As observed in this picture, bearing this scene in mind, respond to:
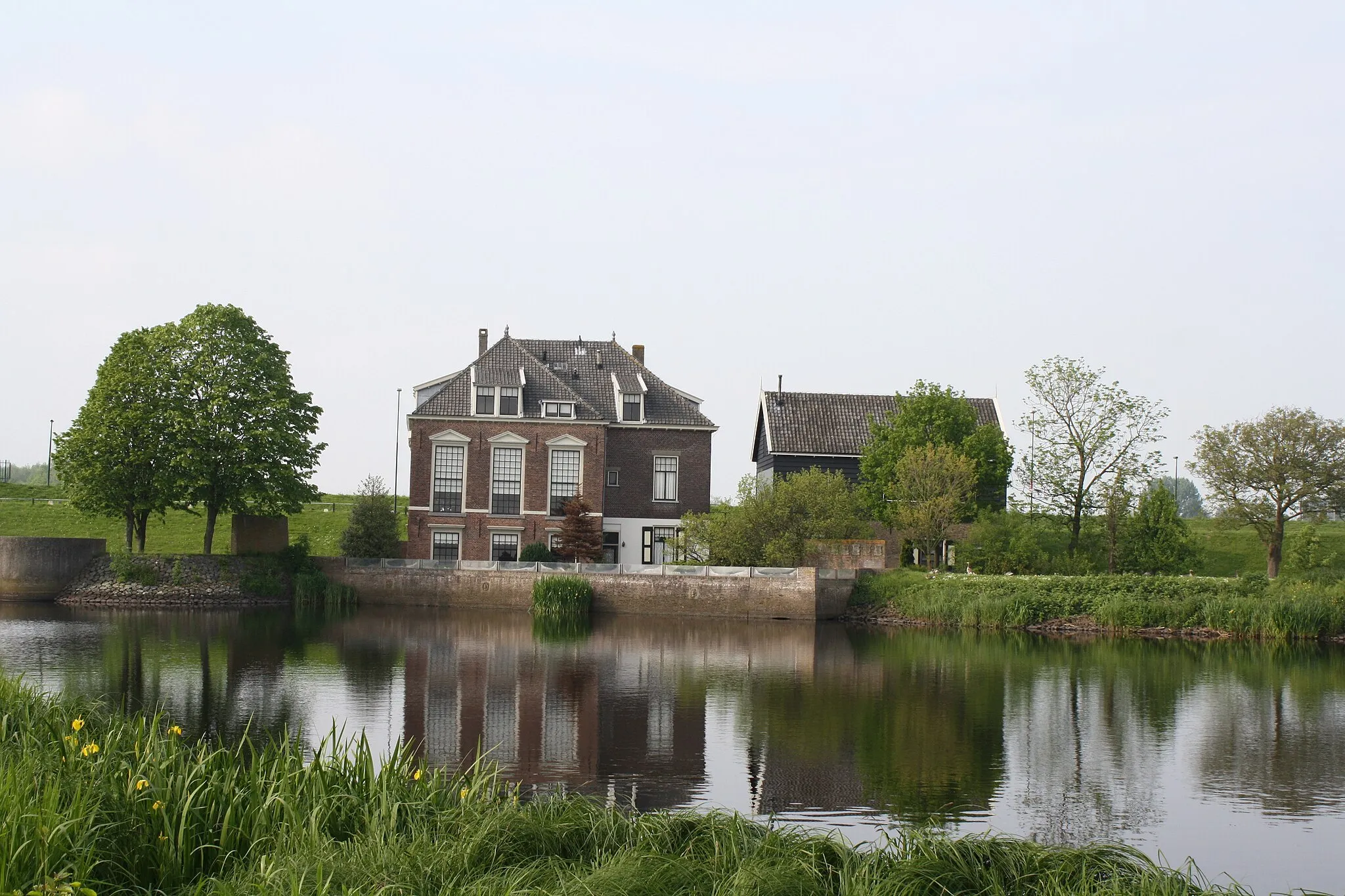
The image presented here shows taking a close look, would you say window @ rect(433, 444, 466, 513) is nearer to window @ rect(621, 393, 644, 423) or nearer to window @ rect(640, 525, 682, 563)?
window @ rect(621, 393, 644, 423)

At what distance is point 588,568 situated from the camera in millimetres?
46156

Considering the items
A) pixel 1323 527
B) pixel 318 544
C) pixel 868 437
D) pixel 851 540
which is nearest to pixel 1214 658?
pixel 851 540

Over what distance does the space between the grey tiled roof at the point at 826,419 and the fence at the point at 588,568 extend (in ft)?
42.0

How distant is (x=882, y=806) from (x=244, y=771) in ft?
24.5

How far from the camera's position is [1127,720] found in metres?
22.7

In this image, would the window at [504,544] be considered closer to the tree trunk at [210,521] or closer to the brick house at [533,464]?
the brick house at [533,464]

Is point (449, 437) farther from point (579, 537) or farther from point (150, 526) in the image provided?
point (150, 526)

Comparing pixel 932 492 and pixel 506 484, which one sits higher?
pixel 506 484

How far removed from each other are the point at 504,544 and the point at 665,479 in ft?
25.3

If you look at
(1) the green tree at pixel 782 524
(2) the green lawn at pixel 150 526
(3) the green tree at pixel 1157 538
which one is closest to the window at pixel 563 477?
(1) the green tree at pixel 782 524

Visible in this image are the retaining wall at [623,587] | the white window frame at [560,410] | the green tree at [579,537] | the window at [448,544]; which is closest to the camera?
the retaining wall at [623,587]

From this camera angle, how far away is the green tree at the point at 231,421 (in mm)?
45562

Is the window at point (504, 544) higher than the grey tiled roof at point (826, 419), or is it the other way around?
the grey tiled roof at point (826, 419)

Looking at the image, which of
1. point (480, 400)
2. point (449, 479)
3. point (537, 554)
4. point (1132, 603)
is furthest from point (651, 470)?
point (1132, 603)
